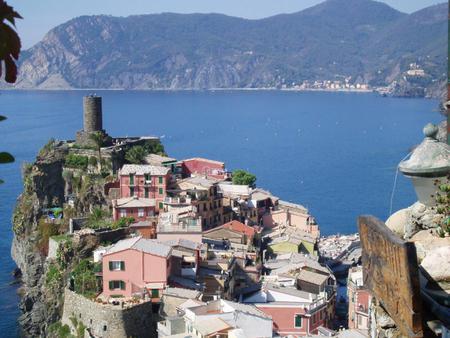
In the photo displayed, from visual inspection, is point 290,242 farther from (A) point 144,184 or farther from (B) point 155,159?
(B) point 155,159

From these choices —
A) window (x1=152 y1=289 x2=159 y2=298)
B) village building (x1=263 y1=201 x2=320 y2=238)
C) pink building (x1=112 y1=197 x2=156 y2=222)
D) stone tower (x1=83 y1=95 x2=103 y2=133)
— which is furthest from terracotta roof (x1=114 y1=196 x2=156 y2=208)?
village building (x1=263 y1=201 x2=320 y2=238)

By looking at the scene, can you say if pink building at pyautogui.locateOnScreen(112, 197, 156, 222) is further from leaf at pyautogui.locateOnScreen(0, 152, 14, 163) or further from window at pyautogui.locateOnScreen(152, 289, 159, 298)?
leaf at pyautogui.locateOnScreen(0, 152, 14, 163)

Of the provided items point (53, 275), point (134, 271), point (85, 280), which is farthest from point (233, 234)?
point (85, 280)

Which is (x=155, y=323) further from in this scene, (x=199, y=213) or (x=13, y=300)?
(x=13, y=300)

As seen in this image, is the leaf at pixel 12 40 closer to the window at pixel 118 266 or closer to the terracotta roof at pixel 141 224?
the window at pixel 118 266

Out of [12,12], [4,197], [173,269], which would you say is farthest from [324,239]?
[12,12]

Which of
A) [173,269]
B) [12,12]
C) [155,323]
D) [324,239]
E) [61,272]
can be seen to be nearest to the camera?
[12,12]
